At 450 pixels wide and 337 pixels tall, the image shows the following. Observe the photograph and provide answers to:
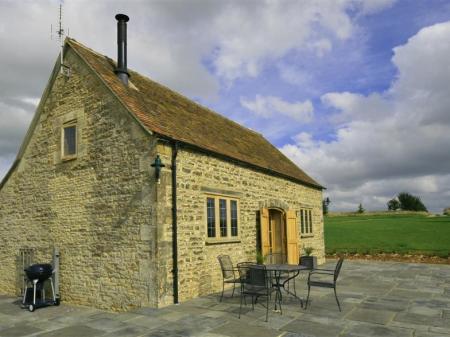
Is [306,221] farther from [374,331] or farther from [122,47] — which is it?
[374,331]

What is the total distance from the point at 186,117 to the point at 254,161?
2.81 m

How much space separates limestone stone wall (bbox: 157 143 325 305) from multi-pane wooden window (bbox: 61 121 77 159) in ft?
11.9

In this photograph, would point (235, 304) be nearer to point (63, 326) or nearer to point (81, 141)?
point (63, 326)

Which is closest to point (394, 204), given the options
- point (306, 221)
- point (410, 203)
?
point (410, 203)

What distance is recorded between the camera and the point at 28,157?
12617mm

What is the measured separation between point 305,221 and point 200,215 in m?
8.86

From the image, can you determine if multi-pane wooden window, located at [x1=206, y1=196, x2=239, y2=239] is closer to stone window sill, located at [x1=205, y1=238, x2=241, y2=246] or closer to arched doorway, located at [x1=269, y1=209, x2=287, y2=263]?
stone window sill, located at [x1=205, y1=238, x2=241, y2=246]

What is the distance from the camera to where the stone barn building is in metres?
9.20

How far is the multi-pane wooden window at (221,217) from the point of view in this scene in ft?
35.1

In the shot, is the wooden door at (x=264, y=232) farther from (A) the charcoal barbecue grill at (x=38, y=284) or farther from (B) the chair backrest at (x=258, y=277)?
(A) the charcoal barbecue grill at (x=38, y=284)

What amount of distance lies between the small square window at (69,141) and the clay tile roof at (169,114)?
6.60 feet

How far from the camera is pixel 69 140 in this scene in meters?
11.6

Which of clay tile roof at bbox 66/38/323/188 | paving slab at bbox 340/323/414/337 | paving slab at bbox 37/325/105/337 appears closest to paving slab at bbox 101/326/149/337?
paving slab at bbox 37/325/105/337

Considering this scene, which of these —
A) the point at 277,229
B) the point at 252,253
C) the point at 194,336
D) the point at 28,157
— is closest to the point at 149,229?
the point at 194,336
